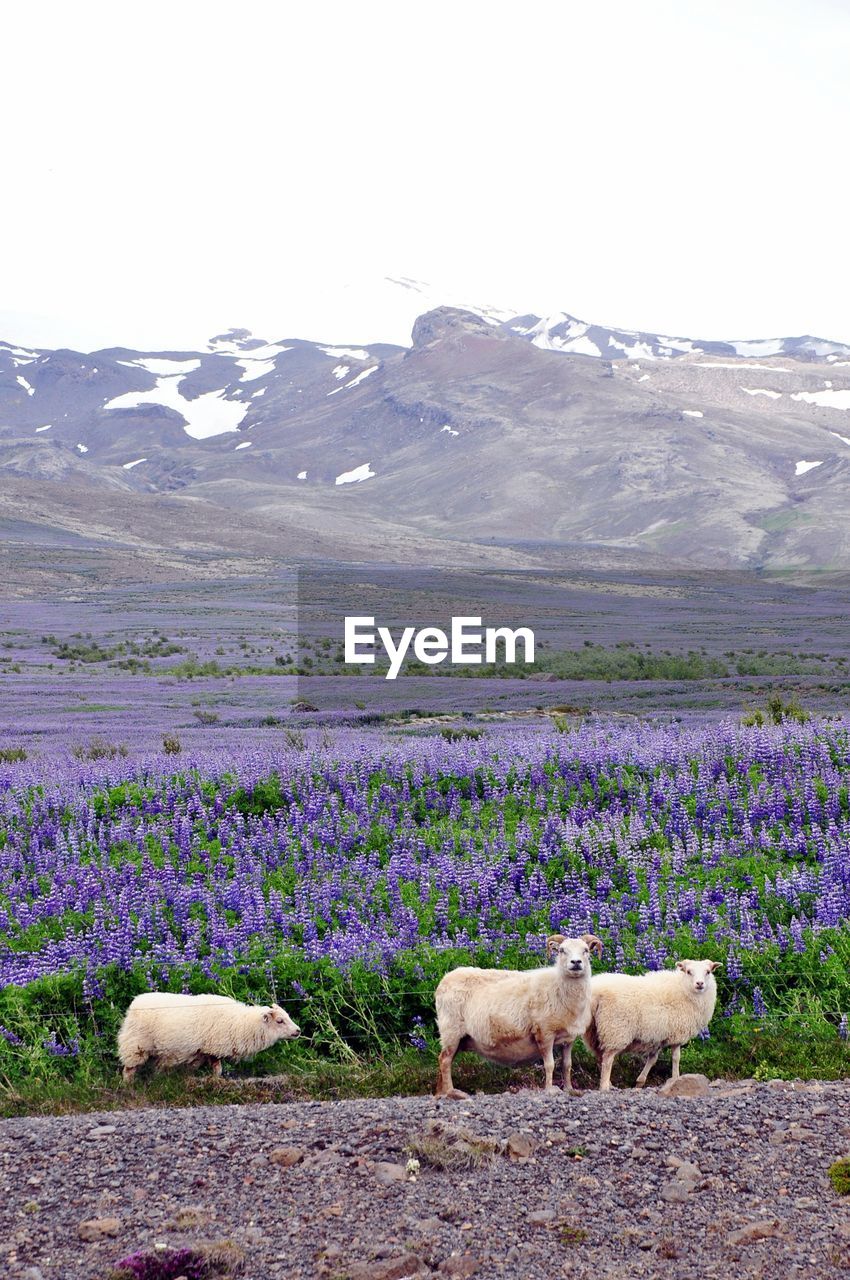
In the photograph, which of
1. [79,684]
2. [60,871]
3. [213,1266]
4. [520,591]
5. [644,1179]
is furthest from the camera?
[520,591]

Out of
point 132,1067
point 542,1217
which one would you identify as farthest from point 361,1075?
point 542,1217

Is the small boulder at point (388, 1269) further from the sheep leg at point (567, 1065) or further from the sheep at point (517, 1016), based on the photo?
the sheep leg at point (567, 1065)

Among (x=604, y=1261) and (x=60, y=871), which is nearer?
(x=604, y=1261)

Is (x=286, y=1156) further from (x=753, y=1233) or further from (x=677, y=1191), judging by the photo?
(x=753, y=1233)

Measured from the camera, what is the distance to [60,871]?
41.0 feet

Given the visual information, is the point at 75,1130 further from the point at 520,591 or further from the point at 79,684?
the point at 520,591

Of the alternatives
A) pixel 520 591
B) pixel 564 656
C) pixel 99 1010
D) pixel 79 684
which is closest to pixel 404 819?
pixel 99 1010

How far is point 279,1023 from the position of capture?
8977 millimetres

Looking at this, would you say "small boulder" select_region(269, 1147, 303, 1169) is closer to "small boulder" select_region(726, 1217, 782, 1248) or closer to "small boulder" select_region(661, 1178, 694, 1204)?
"small boulder" select_region(661, 1178, 694, 1204)

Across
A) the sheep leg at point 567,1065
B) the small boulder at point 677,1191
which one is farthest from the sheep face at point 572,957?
the small boulder at point 677,1191

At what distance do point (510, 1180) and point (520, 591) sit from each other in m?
133

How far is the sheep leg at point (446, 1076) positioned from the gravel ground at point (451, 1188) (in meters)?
0.31

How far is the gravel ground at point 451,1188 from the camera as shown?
19.3 ft

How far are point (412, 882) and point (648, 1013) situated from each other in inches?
140
